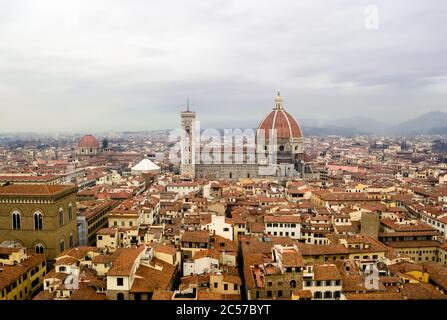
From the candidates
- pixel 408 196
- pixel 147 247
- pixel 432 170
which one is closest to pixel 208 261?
pixel 147 247

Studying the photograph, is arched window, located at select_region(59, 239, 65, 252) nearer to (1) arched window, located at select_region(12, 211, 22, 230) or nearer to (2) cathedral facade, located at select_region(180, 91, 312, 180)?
(1) arched window, located at select_region(12, 211, 22, 230)

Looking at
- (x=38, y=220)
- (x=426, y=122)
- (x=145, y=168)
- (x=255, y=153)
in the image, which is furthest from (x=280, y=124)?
(x=38, y=220)

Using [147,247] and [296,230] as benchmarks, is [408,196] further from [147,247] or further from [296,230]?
[147,247]

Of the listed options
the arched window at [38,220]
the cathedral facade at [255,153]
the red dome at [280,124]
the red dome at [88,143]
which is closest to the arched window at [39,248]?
the arched window at [38,220]

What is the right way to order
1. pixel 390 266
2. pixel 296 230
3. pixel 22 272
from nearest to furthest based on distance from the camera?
1. pixel 22 272
2. pixel 390 266
3. pixel 296 230

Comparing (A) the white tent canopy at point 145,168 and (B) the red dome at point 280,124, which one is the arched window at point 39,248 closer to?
(A) the white tent canopy at point 145,168

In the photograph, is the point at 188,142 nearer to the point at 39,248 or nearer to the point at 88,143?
the point at 39,248
